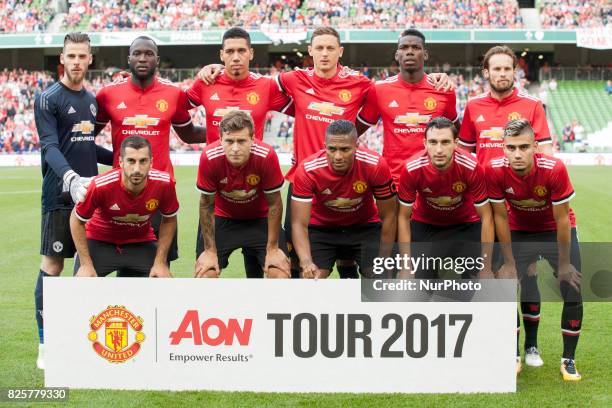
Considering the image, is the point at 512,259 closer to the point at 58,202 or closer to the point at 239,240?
the point at 239,240

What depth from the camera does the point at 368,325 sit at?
4863mm

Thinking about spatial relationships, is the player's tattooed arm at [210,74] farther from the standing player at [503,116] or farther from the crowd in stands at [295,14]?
the crowd in stands at [295,14]

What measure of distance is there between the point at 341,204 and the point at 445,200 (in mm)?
736

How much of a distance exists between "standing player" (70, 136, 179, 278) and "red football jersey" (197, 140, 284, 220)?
29cm

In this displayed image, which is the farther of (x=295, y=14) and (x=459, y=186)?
(x=295, y=14)

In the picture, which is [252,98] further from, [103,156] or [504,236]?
[504,236]

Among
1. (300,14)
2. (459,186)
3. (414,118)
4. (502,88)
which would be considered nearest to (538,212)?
(459,186)

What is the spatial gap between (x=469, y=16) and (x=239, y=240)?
33.1 meters

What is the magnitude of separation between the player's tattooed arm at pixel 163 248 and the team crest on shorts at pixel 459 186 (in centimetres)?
198

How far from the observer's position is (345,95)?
6094mm

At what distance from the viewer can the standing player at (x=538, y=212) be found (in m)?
5.17

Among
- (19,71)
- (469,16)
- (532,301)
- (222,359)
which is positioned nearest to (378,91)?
(532,301)

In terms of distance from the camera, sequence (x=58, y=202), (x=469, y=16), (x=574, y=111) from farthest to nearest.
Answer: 1. (x=469, y=16)
2. (x=574, y=111)
3. (x=58, y=202)

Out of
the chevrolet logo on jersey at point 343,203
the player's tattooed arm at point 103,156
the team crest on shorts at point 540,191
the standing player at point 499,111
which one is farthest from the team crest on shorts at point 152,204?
the team crest on shorts at point 540,191
